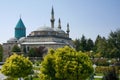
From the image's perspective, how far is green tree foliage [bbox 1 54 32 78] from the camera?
92.5 ft

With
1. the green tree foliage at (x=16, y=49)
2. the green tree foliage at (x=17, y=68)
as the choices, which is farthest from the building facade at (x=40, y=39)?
the green tree foliage at (x=17, y=68)

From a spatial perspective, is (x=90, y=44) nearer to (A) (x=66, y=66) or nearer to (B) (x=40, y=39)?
(B) (x=40, y=39)

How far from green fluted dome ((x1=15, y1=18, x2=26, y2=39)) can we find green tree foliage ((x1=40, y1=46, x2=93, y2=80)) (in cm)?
7128

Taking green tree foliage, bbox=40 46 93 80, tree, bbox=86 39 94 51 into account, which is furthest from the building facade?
green tree foliage, bbox=40 46 93 80

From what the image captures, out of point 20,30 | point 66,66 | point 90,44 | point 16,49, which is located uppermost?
point 20,30

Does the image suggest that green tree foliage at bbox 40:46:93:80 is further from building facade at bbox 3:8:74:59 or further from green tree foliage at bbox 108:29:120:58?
building facade at bbox 3:8:74:59

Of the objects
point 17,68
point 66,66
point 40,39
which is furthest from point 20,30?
point 66,66

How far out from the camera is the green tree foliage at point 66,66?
22.6 meters

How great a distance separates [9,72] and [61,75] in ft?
22.7

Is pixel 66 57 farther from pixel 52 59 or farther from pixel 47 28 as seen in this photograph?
pixel 47 28

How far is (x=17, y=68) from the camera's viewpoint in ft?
92.7

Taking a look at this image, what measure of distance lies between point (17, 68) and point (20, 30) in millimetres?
67463

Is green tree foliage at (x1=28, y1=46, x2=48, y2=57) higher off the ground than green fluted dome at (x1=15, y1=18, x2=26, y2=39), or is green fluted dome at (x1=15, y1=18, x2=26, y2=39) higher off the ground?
green fluted dome at (x1=15, y1=18, x2=26, y2=39)

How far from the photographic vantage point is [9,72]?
28344 millimetres
